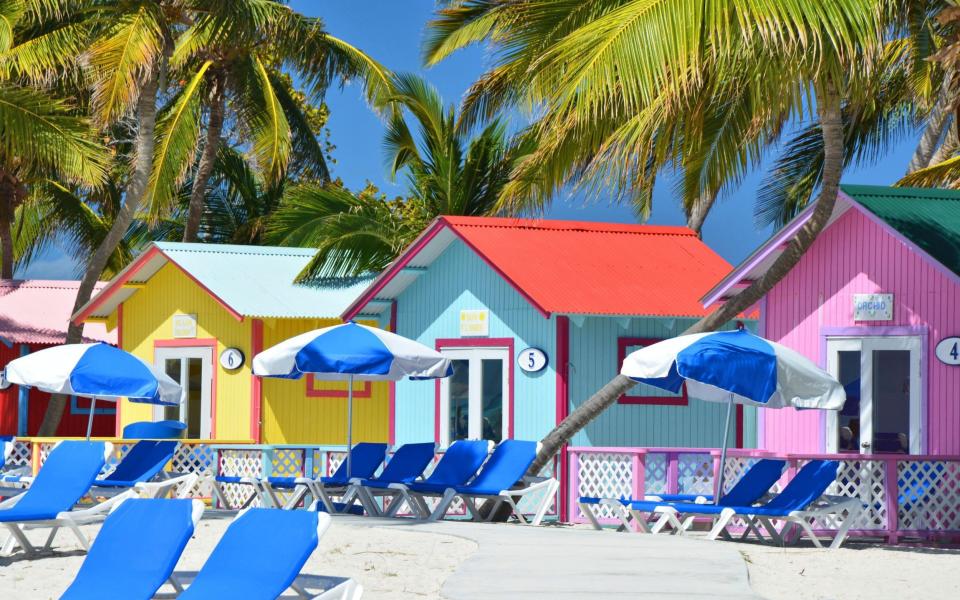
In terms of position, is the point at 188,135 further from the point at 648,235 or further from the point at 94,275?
the point at 648,235

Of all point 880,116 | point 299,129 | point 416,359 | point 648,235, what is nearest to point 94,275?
point 299,129

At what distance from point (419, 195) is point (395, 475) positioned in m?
10.9

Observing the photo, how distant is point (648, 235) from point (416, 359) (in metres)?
6.80

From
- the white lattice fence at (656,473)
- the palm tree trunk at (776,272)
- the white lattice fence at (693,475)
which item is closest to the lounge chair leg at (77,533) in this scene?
the palm tree trunk at (776,272)

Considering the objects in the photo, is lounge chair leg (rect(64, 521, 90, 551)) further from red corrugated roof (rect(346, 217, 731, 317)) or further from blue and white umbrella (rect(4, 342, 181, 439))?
red corrugated roof (rect(346, 217, 731, 317))

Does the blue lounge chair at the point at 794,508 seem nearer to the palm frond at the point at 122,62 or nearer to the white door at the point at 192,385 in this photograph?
the white door at the point at 192,385

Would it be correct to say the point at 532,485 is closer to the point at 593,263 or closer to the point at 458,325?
the point at 458,325

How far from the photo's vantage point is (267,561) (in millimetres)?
8500

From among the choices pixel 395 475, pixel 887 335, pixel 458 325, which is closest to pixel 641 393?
pixel 458 325

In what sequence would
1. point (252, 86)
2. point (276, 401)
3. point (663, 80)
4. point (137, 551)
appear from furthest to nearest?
1. point (252, 86)
2. point (276, 401)
3. point (663, 80)
4. point (137, 551)

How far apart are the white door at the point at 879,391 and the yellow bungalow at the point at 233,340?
26.4ft

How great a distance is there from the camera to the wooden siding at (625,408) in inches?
752

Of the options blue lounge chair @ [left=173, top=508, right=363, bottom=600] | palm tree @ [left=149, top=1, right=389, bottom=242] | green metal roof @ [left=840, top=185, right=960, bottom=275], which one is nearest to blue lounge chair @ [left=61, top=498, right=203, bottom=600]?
blue lounge chair @ [left=173, top=508, right=363, bottom=600]

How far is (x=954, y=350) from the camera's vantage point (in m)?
16.0
